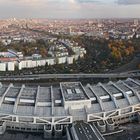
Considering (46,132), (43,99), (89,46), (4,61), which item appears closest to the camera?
(46,132)

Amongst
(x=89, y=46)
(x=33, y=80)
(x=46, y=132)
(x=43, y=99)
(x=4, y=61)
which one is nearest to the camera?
(x=46, y=132)

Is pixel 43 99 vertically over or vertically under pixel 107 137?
over

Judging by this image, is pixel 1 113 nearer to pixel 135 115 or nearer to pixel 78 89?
pixel 78 89

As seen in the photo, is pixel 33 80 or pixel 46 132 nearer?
pixel 46 132

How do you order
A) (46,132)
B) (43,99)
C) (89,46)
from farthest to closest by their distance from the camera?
(89,46), (43,99), (46,132)

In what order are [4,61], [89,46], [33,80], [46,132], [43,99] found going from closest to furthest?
1. [46,132]
2. [43,99]
3. [33,80]
4. [4,61]
5. [89,46]

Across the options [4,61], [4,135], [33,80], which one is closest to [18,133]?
[4,135]

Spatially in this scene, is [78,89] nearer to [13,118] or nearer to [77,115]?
[77,115]

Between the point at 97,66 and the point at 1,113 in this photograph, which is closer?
the point at 1,113

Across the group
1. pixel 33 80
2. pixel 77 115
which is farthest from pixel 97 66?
pixel 77 115
